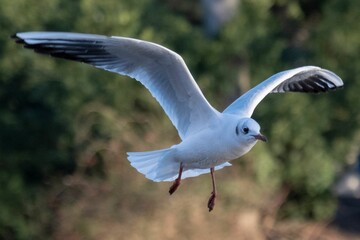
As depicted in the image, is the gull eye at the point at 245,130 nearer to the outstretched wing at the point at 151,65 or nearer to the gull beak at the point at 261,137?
the gull beak at the point at 261,137

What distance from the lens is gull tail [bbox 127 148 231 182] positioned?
7.07 metres

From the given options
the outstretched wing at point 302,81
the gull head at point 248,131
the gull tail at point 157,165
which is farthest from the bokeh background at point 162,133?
the gull head at point 248,131

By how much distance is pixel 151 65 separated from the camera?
6.99 m

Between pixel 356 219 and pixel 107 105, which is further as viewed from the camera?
pixel 356 219

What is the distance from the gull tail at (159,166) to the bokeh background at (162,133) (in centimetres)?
242

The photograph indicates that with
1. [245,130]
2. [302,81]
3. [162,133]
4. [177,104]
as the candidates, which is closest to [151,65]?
[177,104]

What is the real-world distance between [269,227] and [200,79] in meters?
1.51

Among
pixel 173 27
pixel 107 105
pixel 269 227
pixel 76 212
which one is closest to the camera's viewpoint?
pixel 76 212

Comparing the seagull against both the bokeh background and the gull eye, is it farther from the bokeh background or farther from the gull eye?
the bokeh background

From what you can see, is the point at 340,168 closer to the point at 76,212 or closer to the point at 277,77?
the point at 76,212

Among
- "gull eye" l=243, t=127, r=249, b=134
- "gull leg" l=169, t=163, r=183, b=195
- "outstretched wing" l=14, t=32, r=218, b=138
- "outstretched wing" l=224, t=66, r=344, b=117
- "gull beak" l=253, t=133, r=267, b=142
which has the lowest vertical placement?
"gull leg" l=169, t=163, r=183, b=195

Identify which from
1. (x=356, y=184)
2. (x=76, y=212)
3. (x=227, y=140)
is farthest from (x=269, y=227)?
(x=227, y=140)

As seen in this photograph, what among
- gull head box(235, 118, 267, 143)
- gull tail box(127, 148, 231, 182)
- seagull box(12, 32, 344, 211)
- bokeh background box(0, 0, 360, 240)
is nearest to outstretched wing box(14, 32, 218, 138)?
seagull box(12, 32, 344, 211)

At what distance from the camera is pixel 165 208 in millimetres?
9734
